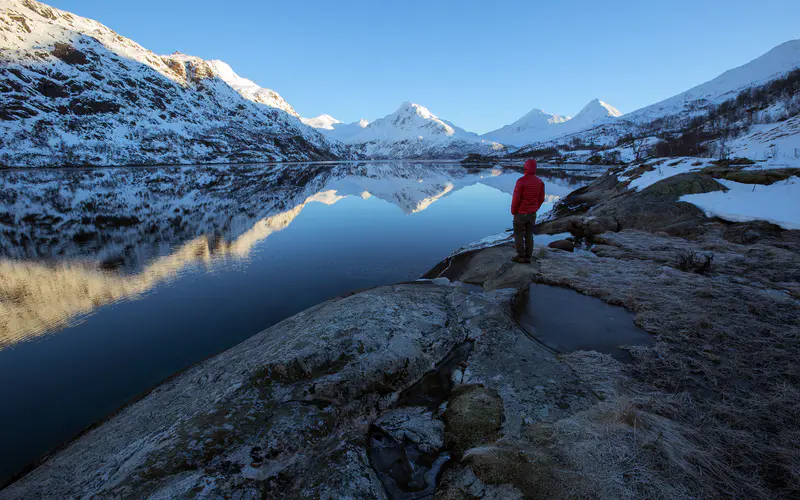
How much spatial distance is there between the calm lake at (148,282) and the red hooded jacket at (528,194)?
15.1ft

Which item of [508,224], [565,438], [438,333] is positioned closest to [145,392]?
[438,333]

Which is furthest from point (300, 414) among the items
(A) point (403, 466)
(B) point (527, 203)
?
(B) point (527, 203)

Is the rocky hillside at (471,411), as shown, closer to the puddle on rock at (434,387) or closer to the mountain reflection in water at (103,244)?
the puddle on rock at (434,387)

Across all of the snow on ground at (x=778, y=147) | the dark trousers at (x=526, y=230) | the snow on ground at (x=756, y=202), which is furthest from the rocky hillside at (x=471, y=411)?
the snow on ground at (x=778, y=147)

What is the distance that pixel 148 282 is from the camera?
10891 mm

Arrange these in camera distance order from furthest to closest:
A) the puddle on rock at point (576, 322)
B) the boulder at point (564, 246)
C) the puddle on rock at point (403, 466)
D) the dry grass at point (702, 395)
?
the boulder at point (564, 246) < the puddle on rock at point (576, 322) < the puddle on rock at point (403, 466) < the dry grass at point (702, 395)

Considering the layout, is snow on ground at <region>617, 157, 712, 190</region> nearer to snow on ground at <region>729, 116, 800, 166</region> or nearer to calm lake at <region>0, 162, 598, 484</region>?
snow on ground at <region>729, 116, 800, 166</region>

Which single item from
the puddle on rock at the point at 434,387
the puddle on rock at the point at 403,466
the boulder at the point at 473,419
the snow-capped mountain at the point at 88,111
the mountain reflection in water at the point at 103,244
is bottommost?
the puddle on rock at the point at 403,466

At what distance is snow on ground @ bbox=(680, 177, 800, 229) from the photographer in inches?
426

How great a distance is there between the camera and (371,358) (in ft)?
15.8

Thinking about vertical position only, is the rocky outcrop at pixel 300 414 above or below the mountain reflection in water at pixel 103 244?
below

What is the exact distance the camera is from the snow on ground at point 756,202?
10.8m

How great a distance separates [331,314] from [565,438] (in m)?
4.44

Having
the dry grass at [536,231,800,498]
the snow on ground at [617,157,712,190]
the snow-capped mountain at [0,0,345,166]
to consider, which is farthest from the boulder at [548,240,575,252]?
the snow-capped mountain at [0,0,345,166]
